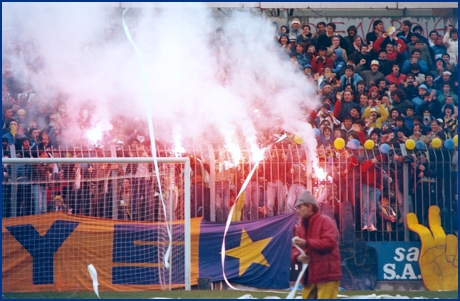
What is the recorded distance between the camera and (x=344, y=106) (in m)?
14.0

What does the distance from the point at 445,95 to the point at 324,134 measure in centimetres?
291

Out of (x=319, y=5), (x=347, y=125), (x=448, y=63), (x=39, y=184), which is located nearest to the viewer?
(x=39, y=184)

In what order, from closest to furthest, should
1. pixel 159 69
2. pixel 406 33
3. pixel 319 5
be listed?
1. pixel 159 69
2. pixel 406 33
3. pixel 319 5

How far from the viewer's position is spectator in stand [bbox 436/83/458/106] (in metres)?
14.7

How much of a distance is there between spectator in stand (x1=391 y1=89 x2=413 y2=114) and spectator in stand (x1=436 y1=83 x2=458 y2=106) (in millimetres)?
709

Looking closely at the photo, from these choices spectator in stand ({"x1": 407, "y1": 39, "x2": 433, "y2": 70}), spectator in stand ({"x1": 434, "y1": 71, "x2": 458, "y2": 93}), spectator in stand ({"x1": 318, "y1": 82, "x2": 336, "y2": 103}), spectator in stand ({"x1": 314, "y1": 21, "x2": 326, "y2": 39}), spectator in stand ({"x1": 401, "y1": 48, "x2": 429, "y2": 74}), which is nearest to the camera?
spectator in stand ({"x1": 318, "y1": 82, "x2": 336, "y2": 103})

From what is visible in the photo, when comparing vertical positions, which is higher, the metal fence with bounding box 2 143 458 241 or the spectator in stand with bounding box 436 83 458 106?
the spectator in stand with bounding box 436 83 458 106

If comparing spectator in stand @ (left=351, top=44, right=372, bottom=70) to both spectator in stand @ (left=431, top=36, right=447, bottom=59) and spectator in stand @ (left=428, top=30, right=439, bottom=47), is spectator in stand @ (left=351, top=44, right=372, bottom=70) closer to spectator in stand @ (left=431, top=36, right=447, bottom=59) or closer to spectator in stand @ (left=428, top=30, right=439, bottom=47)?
spectator in stand @ (left=431, top=36, right=447, bottom=59)

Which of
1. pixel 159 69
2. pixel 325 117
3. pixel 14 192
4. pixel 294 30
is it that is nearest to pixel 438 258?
pixel 325 117

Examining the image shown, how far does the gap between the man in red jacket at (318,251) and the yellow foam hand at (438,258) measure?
4637 millimetres

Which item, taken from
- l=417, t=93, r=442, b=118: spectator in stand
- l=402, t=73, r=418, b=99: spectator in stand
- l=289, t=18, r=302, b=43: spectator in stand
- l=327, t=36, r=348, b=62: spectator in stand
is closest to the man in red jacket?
l=417, t=93, r=442, b=118: spectator in stand

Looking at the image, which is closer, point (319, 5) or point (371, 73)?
point (371, 73)

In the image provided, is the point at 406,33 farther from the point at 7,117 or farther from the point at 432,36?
the point at 7,117

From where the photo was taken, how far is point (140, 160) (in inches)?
470
